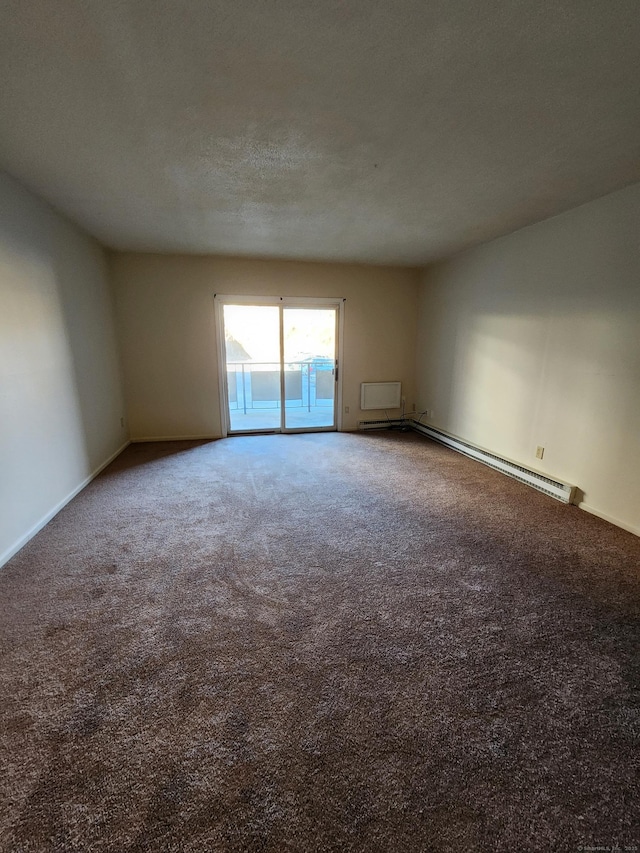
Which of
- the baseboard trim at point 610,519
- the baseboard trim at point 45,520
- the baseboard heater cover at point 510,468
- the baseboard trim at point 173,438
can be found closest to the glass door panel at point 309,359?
the baseboard trim at point 173,438

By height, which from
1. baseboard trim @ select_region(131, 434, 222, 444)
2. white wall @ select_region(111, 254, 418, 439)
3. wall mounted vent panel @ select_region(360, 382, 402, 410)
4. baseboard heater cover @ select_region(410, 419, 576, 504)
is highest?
white wall @ select_region(111, 254, 418, 439)

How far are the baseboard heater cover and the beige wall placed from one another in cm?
11

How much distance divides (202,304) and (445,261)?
127 inches

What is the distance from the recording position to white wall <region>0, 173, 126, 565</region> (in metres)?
2.30

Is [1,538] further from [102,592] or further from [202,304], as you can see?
[202,304]

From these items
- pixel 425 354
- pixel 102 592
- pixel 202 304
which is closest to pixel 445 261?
pixel 425 354

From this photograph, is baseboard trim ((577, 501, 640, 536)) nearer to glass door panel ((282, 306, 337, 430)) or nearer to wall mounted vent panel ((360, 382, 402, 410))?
wall mounted vent panel ((360, 382, 402, 410))

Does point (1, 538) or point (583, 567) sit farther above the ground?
point (1, 538)

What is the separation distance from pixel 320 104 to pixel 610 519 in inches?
130

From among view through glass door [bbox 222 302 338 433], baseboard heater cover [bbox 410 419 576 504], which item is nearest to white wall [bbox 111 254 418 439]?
view through glass door [bbox 222 302 338 433]

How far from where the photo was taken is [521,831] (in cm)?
99

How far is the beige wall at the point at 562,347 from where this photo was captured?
2.59 metres

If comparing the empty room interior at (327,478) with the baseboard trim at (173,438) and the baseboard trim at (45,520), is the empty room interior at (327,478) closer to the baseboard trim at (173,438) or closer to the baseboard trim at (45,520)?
the baseboard trim at (45,520)

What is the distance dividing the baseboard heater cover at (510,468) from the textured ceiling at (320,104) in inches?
89.4
